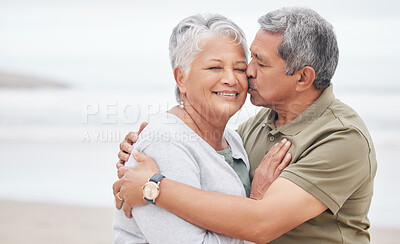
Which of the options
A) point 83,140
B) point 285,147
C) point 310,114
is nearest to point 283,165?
point 285,147

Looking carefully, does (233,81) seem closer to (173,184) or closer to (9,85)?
(173,184)

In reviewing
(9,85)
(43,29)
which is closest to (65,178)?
(9,85)

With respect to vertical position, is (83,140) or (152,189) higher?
(152,189)

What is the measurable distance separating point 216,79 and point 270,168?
0.54m

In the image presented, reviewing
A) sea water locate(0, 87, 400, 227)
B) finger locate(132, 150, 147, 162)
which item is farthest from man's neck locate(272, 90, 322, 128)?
sea water locate(0, 87, 400, 227)

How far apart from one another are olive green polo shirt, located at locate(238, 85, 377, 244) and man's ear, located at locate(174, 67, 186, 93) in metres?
0.61

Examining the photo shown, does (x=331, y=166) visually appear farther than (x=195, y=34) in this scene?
No

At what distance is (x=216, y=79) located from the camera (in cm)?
239

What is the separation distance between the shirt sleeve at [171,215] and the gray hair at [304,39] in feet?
2.65

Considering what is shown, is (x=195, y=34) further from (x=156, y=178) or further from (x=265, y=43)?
(x=156, y=178)

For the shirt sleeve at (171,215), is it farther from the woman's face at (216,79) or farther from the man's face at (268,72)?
the man's face at (268,72)

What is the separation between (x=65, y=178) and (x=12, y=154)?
2032 millimetres

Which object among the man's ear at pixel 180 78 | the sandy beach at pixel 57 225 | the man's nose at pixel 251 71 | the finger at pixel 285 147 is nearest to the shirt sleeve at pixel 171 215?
the man's ear at pixel 180 78

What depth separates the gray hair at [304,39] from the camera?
95.7 inches
